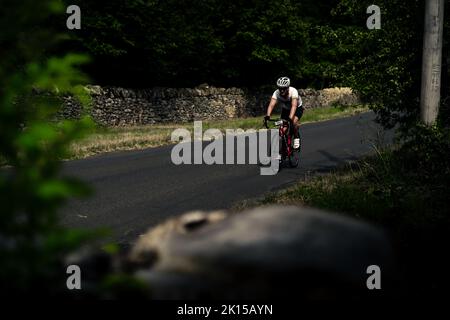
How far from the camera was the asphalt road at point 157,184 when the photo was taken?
8227 mm

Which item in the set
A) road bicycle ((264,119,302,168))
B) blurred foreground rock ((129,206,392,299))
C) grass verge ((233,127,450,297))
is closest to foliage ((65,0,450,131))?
grass verge ((233,127,450,297))

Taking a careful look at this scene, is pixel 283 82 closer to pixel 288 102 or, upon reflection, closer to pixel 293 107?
pixel 293 107

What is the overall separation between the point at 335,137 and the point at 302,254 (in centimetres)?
1837

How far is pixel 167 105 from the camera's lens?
31.3m

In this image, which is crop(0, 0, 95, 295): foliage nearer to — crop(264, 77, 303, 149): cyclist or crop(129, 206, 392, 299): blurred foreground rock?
crop(129, 206, 392, 299): blurred foreground rock

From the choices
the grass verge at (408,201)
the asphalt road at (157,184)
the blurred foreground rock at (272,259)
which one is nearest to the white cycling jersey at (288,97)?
the asphalt road at (157,184)

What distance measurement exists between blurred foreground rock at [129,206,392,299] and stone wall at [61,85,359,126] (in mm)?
20985

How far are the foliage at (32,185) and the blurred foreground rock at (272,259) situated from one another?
47 cm

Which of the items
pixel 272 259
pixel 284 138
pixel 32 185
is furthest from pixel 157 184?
pixel 32 185

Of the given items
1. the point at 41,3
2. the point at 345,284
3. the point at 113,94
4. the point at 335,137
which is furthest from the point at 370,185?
the point at 113,94

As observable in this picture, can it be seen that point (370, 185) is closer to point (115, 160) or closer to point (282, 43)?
point (115, 160)

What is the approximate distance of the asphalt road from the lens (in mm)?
8227

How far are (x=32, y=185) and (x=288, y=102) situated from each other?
11128 mm

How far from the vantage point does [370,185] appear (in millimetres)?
8625
